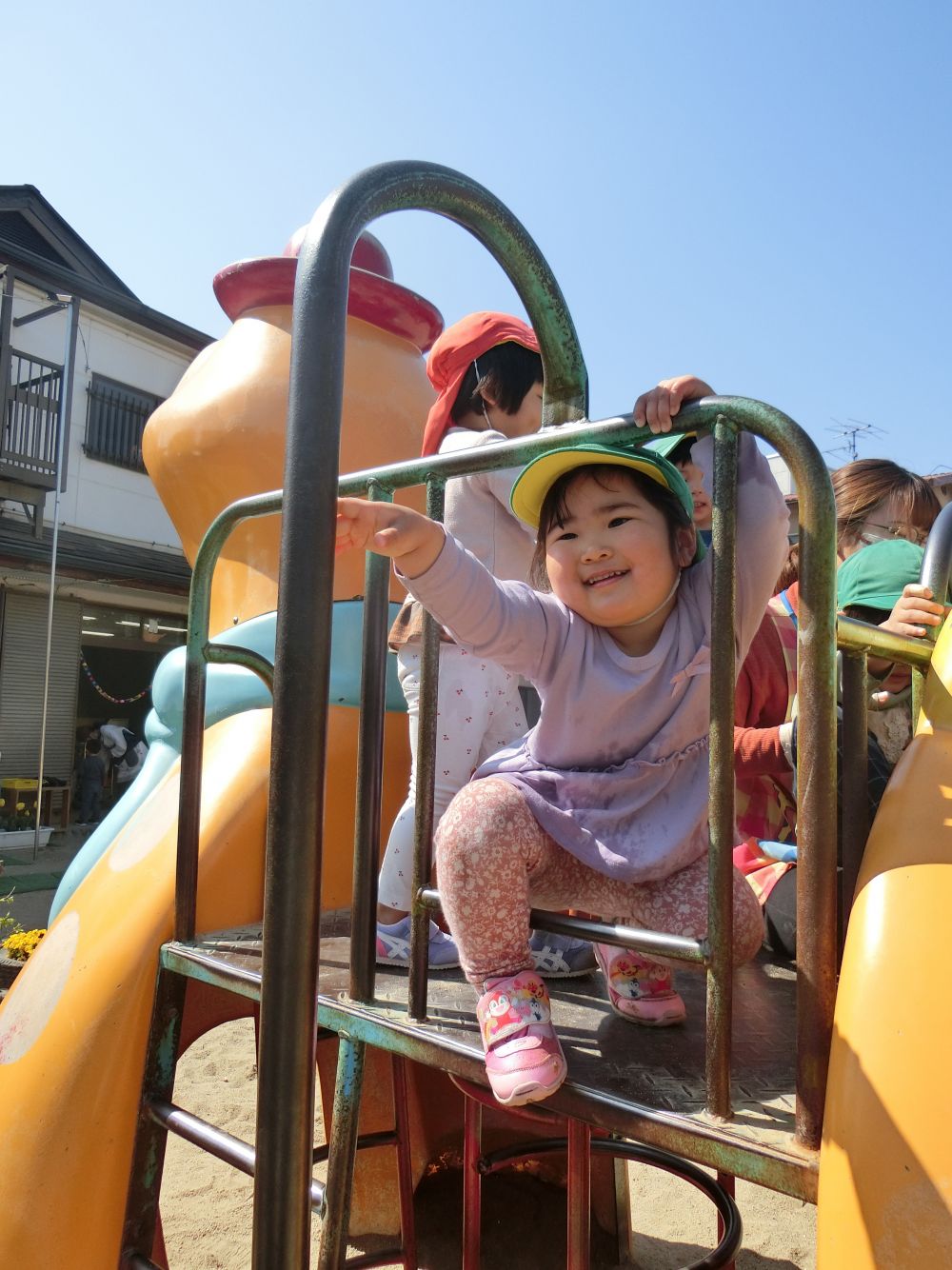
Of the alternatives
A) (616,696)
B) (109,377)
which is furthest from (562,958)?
(109,377)

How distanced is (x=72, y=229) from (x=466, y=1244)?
1378 centimetres

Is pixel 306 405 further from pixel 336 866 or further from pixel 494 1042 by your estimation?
pixel 336 866

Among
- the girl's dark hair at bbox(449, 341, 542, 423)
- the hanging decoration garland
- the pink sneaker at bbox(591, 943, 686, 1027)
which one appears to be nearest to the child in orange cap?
the girl's dark hair at bbox(449, 341, 542, 423)

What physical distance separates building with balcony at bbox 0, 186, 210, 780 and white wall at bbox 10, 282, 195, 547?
0.02 meters

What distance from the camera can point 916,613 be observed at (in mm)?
1414

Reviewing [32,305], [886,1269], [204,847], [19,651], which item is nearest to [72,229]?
[32,305]

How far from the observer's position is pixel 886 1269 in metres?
0.76

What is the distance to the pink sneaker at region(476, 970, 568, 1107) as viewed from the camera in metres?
1.06

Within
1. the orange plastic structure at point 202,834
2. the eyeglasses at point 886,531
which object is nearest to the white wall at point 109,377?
the orange plastic structure at point 202,834

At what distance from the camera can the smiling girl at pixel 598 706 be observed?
1.20m

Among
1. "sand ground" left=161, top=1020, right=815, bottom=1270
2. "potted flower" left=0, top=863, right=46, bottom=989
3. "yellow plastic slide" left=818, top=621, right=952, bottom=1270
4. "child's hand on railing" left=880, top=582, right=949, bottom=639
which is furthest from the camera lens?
"potted flower" left=0, top=863, right=46, bottom=989

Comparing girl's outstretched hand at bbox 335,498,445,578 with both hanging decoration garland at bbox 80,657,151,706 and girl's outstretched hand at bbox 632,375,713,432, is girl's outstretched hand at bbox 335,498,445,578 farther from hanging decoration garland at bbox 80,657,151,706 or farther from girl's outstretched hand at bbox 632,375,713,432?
hanging decoration garland at bbox 80,657,151,706

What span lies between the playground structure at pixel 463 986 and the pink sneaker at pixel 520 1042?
0.04m

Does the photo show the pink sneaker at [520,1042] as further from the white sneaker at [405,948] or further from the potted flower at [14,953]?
the potted flower at [14,953]
